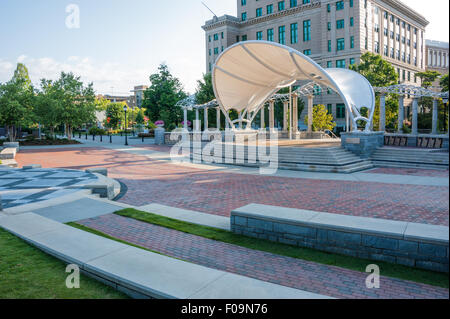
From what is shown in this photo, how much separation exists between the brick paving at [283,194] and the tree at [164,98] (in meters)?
41.4

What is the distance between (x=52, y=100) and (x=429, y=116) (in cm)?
5154

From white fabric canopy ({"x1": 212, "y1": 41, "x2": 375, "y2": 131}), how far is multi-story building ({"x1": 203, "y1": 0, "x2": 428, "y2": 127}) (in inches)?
1298

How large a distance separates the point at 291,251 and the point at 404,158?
1710 cm

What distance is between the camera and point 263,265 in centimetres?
650

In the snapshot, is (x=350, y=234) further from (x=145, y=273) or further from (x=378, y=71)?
(x=378, y=71)

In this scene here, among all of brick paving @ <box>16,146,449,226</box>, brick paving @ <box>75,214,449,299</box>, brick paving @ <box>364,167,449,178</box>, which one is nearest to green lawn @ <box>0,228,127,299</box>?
brick paving @ <box>75,214,449,299</box>

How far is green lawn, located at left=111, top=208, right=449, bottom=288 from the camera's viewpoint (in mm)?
5734

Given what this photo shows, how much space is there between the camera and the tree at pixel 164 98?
59219 millimetres

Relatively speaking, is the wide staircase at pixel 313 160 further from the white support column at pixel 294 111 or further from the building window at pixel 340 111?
the building window at pixel 340 111

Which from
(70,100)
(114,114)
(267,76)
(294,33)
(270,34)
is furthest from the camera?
(114,114)

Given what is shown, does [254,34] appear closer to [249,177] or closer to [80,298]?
[249,177]

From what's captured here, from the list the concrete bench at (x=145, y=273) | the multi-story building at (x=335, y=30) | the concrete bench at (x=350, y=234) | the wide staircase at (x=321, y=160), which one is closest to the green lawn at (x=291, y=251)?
the concrete bench at (x=350, y=234)

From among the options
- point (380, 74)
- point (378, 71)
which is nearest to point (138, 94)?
point (378, 71)
